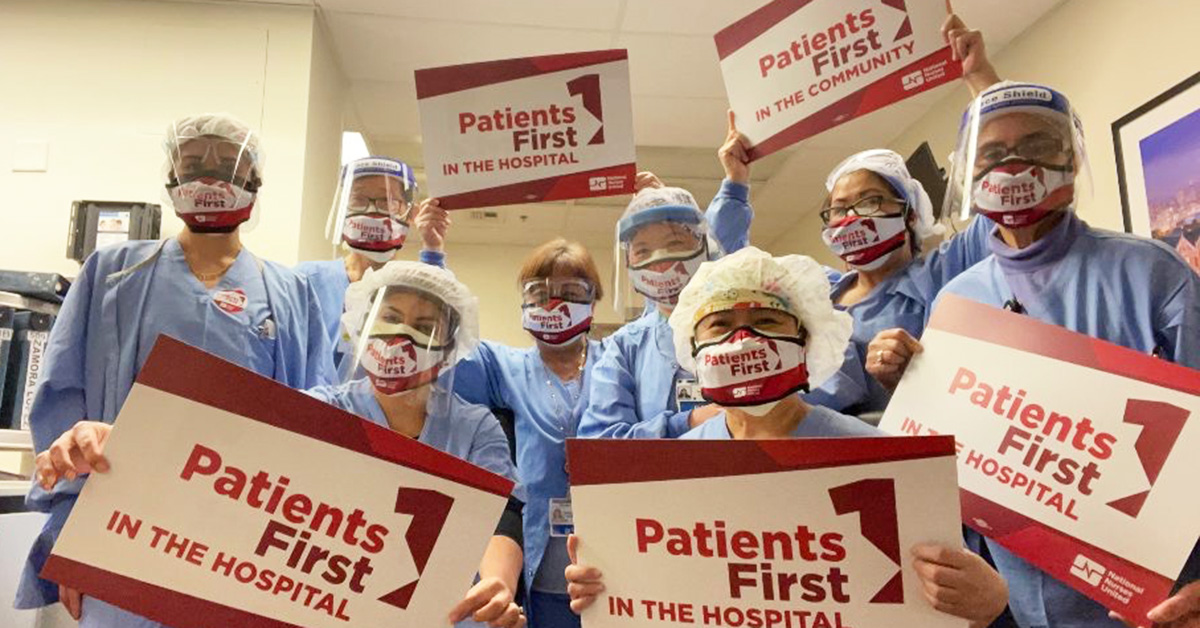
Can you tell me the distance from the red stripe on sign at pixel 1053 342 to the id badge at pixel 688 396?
0.69 m

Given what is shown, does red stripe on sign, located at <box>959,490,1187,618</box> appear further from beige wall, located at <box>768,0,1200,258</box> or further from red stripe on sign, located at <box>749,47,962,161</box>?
beige wall, located at <box>768,0,1200,258</box>

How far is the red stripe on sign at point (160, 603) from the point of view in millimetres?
1376

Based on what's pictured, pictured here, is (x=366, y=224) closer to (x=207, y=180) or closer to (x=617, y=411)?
(x=207, y=180)

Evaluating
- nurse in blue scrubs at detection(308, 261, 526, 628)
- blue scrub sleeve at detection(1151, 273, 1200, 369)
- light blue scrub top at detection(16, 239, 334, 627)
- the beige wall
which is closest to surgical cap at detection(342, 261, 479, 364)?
nurse in blue scrubs at detection(308, 261, 526, 628)

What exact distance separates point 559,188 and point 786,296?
3.31ft

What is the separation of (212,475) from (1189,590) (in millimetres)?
1645

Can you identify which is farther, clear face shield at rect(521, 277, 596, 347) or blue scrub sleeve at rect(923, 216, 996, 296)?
clear face shield at rect(521, 277, 596, 347)

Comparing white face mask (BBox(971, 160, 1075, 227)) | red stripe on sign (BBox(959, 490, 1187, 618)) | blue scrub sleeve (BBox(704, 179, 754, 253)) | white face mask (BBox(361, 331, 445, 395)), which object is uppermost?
blue scrub sleeve (BBox(704, 179, 754, 253))

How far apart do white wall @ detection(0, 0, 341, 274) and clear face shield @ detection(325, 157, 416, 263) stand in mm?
1607

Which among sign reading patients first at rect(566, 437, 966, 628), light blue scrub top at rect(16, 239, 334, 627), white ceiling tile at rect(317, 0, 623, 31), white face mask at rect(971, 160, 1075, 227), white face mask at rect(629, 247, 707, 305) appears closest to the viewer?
sign reading patients first at rect(566, 437, 966, 628)

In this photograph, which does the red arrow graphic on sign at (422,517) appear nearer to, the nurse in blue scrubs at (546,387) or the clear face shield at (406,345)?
the clear face shield at (406,345)

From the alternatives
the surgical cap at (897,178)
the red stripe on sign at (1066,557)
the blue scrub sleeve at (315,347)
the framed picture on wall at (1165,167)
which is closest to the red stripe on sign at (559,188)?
the blue scrub sleeve at (315,347)

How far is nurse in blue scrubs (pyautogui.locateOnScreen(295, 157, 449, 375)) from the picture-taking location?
8.95ft

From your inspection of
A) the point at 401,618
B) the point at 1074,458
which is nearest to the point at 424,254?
the point at 401,618
